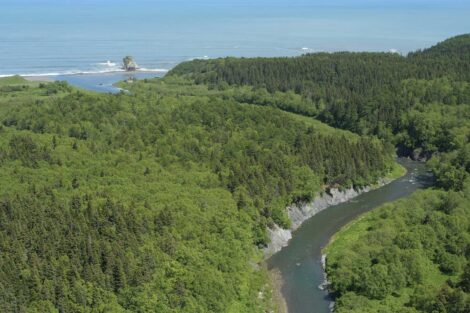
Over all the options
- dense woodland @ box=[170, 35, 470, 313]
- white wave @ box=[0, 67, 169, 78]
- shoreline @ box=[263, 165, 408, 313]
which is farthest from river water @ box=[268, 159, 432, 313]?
white wave @ box=[0, 67, 169, 78]

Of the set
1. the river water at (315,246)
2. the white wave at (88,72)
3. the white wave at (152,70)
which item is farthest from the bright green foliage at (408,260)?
the white wave at (88,72)

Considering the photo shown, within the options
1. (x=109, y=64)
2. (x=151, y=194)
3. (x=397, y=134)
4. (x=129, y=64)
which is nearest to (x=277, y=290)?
(x=151, y=194)

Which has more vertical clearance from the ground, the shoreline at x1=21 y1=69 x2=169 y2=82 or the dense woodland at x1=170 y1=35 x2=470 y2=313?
the shoreline at x1=21 y1=69 x2=169 y2=82

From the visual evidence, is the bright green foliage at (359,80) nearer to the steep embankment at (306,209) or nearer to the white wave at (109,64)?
the steep embankment at (306,209)

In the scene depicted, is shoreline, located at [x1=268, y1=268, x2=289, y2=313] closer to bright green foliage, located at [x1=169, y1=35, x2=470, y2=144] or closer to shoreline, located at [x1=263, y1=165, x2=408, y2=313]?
shoreline, located at [x1=263, y1=165, x2=408, y2=313]

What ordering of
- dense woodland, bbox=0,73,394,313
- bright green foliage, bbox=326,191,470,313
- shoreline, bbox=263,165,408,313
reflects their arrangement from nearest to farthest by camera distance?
dense woodland, bbox=0,73,394,313 → bright green foliage, bbox=326,191,470,313 → shoreline, bbox=263,165,408,313

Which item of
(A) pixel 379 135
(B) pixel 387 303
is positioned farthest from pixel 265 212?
(A) pixel 379 135

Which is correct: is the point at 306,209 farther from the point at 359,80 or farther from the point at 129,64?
the point at 129,64
